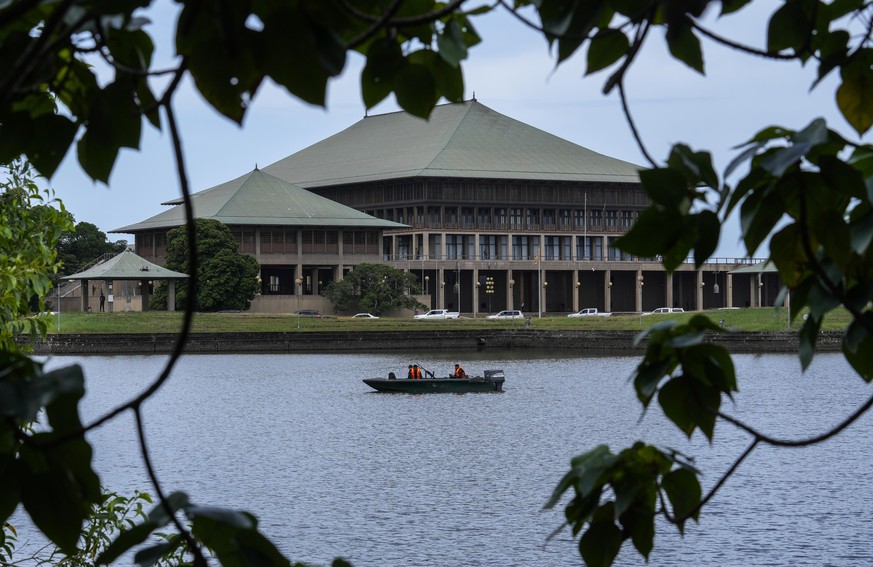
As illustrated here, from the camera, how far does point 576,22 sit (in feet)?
5.30

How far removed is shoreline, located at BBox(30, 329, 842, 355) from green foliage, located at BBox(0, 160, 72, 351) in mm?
55660

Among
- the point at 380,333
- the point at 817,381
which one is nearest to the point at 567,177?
the point at 380,333

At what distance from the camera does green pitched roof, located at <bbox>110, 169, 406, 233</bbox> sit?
8775 centimetres

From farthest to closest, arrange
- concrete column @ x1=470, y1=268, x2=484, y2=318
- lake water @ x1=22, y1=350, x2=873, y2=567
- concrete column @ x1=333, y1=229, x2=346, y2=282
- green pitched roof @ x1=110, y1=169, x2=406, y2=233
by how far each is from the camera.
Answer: concrete column @ x1=470, y1=268, x2=484, y2=318, concrete column @ x1=333, y1=229, x2=346, y2=282, green pitched roof @ x1=110, y1=169, x2=406, y2=233, lake water @ x1=22, y1=350, x2=873, y2=567

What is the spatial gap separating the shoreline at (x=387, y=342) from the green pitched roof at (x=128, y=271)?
7.15 meters

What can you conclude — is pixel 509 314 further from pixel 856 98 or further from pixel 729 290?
pixel 856 98

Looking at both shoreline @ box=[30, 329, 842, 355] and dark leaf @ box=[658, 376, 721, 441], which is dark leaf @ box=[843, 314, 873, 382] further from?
shoreline @ box=[30, 329, 842, 355]

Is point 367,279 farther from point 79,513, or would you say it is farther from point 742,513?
point 79,513

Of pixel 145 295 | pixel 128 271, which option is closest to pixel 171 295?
pixel 128 271

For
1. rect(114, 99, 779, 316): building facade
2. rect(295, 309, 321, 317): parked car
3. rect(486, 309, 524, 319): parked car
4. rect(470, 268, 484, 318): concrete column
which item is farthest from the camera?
rect(470, 268, 484, 318): concrete column

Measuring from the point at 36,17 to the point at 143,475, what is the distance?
2801 cm

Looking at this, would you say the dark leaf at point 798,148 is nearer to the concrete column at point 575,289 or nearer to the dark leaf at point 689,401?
the dark leaf at point 689,401

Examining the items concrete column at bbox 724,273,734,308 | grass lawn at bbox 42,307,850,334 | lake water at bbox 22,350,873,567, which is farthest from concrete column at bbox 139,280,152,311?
concrete column at bbox 724,273,734,308

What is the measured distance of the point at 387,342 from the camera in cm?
7144
